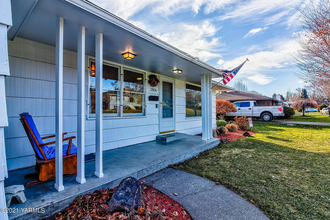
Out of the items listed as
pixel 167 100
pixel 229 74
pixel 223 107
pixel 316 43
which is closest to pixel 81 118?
pixel 167 100

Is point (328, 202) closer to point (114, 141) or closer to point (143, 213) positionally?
point (143, 213)

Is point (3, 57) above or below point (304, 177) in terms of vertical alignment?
above

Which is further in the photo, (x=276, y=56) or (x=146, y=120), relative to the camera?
(x=276, y=56)

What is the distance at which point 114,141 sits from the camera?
158 inches

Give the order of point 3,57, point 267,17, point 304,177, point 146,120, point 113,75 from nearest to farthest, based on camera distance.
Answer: point 3,57 < point 304,177 < point 113,75 < point 146,120 < point 267,17

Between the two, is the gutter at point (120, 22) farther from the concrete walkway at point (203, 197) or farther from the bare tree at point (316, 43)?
the bare tree at point (316, 43)

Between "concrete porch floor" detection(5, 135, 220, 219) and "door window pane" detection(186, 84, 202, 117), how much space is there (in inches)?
98.4

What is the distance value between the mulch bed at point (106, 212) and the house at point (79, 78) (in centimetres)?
35

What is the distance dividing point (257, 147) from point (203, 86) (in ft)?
8.49

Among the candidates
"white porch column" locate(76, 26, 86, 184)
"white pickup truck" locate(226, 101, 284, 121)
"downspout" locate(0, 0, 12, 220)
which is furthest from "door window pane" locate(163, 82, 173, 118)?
"white pickup truck" locate(226, 101, 284, 121)

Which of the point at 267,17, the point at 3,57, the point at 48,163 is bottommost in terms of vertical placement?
the point at 48,163

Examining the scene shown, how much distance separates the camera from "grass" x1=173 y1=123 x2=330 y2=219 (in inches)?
78.1

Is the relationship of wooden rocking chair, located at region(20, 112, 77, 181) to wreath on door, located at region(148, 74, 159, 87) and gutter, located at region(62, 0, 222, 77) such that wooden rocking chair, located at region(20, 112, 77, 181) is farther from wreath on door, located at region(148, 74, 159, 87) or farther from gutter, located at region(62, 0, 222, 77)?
wreath on door, located at region(148, 74, 159, 87)

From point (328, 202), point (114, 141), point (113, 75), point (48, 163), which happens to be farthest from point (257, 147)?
point (48, 163)
